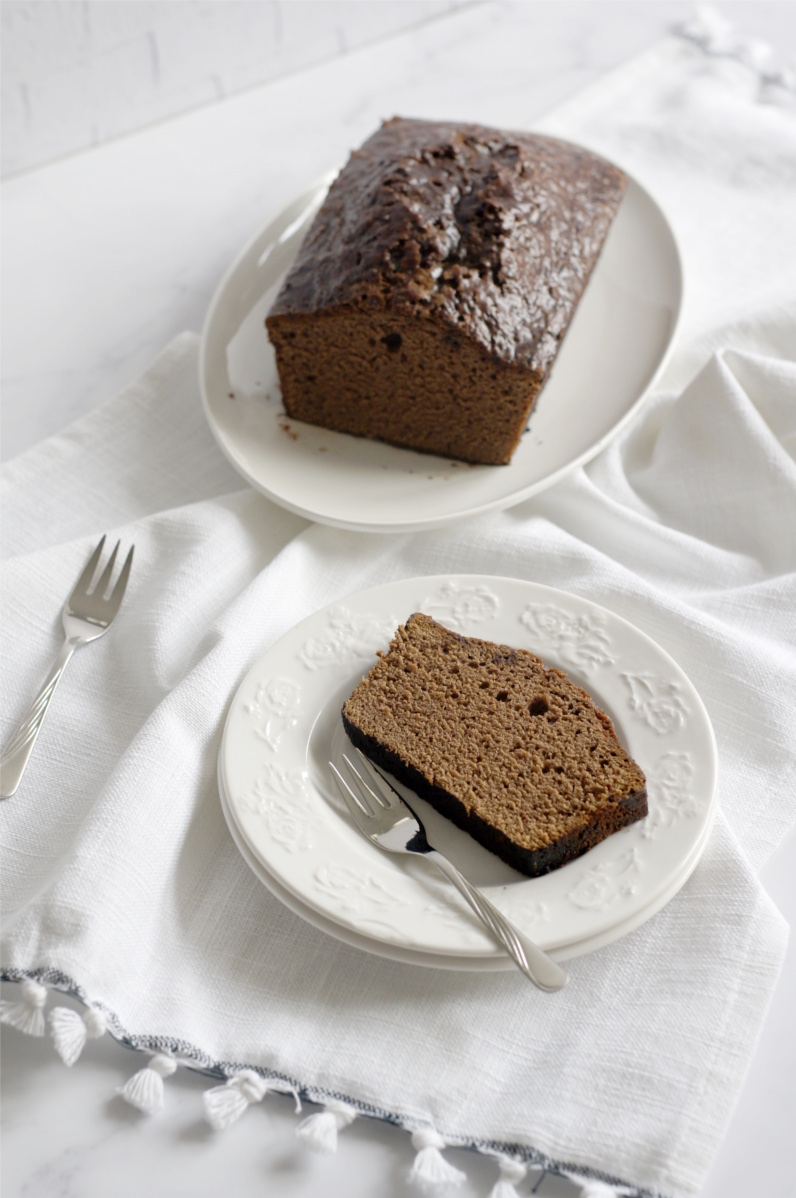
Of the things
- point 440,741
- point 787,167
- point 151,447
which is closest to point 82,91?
point 151,447

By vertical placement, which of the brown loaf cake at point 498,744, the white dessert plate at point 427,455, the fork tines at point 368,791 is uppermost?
the white dessert plate at point 427,455

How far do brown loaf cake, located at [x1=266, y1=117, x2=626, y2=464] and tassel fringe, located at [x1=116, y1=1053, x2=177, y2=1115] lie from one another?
1.39 metres

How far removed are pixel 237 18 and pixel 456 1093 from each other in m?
3.38

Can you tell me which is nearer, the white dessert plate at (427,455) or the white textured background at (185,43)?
the white dessert plate at (427,455)

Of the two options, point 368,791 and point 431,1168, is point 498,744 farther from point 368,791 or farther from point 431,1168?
point 431,1168

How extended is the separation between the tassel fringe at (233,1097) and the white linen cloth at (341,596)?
27 millimetres

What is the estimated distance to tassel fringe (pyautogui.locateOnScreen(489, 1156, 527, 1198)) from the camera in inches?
49.8

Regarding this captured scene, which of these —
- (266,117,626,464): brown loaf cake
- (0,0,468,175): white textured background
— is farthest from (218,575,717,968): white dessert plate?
(0,0,468,175): white textured background

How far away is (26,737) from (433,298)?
119cm

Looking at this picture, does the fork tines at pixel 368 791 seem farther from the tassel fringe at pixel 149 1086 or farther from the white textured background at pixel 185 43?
the white textured background at pixel 185 43

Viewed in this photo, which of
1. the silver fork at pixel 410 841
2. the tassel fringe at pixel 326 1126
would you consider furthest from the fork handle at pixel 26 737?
the tassel fringe at pixel 326 1126

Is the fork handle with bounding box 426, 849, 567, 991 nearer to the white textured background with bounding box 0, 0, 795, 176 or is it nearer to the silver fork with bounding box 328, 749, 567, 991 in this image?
the silver fork with bounding box 328, 749, 567, 991

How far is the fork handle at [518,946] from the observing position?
135 cm

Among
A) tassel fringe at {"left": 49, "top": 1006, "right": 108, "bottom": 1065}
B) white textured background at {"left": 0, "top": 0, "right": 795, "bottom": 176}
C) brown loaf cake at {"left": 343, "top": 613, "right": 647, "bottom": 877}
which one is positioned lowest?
tassel fringe at {"left": 49, "top": 1006, "right": 108, "bottom": 1065}
